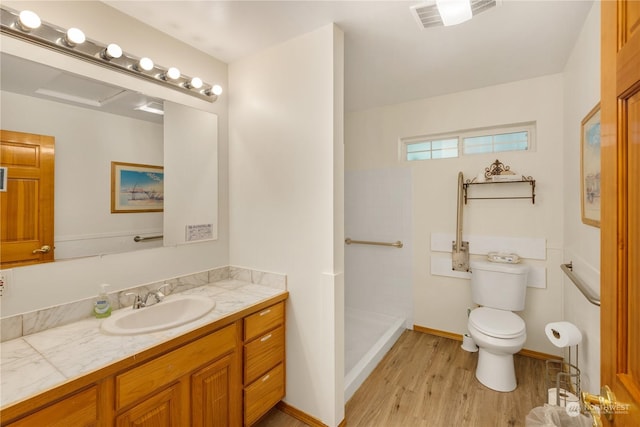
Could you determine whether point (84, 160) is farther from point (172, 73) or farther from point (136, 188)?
point (172, 73)

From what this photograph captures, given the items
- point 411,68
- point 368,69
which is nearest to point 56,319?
point 368,69

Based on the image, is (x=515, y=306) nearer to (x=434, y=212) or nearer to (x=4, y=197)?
(x=434, y=212)

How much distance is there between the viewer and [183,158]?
6.48 ft

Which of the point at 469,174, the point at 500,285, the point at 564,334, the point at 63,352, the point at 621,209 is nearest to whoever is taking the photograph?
the point at 621,209

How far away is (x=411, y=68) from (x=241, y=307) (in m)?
2.16

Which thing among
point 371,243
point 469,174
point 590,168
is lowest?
point 371,243

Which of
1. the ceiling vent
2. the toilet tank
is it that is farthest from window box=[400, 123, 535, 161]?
the ceiling vent

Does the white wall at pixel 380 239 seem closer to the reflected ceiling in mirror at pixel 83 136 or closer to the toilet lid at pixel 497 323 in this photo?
the toilet lid at pixel 497 323

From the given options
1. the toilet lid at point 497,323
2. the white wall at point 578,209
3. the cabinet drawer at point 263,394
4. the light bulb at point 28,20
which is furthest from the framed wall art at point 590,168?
the light bulb at point 28,20

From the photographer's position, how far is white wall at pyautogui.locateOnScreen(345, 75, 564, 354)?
2.46 meters

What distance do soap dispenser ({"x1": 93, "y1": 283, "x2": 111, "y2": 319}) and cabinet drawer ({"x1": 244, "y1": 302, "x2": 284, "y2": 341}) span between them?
71cm

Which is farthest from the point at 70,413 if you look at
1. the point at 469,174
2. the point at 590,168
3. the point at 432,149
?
the point at 432,149

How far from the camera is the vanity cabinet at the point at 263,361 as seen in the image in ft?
5.49

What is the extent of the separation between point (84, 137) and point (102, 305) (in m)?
0.88
